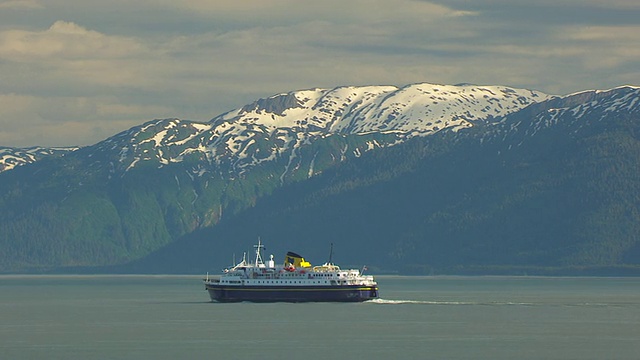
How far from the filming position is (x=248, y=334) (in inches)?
7707

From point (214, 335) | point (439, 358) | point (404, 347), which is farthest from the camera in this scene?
point (214, 335)

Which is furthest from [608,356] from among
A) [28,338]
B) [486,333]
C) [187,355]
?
[28,338]

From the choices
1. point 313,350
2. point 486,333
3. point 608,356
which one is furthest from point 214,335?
point 608,356

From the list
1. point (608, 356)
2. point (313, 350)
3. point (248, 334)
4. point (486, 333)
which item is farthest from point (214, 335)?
point (608, 356)

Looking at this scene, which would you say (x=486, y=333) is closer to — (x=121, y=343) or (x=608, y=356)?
(x=608, y=356)

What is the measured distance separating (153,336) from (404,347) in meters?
34.6

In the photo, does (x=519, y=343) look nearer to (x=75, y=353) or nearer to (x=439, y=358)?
(x=439, y=358)

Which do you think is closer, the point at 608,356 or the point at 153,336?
the point at 608,356

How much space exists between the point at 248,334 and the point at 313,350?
22817 millimetres

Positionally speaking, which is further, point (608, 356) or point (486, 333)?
point (486, 333)

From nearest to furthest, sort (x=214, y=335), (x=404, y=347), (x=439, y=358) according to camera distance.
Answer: (x=439, y=358) → (x=404, y=347) → (x=214, y=335)

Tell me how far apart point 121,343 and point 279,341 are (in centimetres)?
1880

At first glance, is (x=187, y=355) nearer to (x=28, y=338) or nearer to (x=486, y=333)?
(x=28, y=338)

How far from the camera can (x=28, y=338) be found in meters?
194
